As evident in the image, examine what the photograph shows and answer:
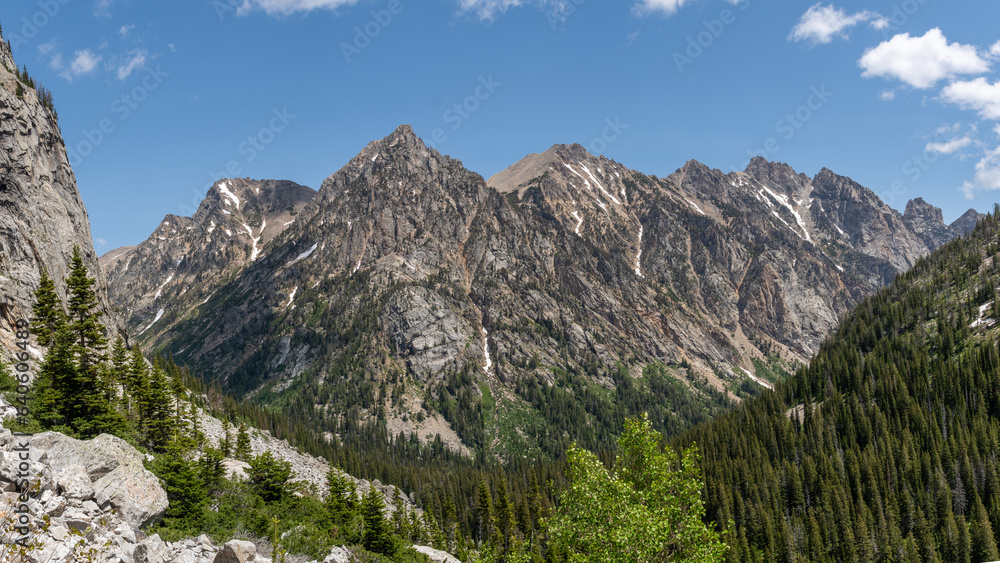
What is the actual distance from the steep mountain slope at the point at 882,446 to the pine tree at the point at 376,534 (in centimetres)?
6155

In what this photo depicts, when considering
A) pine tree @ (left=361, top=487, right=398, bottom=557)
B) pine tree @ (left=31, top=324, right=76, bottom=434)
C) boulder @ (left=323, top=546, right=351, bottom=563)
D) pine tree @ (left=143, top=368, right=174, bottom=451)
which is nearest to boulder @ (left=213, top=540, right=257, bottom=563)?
boulder @ (left=323, top=546, right=351, bottom=563)

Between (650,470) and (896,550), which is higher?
(650,470)

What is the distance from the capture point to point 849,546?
90188 millimetres

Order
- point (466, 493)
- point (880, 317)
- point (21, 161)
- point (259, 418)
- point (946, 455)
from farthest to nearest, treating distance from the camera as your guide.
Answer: point (880, 317)
point (259, 418)
point (466, 493)
point (946, 455)
point (21, 161)

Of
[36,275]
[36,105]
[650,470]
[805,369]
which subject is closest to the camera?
[650,470]

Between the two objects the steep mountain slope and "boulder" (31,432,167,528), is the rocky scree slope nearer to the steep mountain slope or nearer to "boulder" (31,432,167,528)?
"boulder" (31,432,167,528)

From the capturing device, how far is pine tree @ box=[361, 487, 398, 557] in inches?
1956

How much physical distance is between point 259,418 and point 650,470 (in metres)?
147

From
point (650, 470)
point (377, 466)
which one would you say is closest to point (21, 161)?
point (650, 470)

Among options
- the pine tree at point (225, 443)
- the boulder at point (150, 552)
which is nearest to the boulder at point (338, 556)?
the boulder at point (150, 552)

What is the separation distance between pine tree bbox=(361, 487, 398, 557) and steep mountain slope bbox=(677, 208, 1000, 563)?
202ft

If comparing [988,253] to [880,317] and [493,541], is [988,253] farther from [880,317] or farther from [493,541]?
[493,541]

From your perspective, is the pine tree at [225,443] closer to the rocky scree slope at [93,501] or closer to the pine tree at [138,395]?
the pine tree at [138,395]

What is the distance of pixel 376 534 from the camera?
1991 inches
